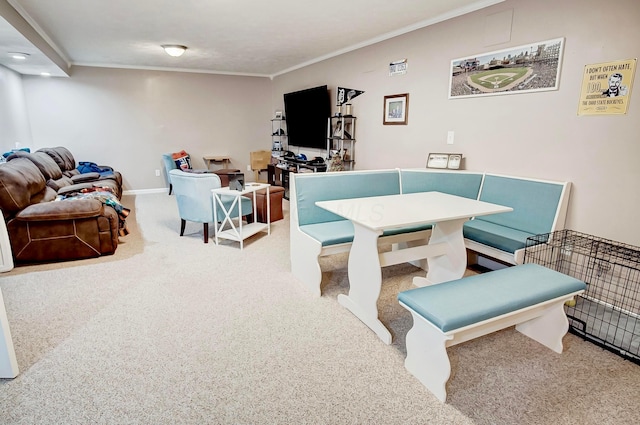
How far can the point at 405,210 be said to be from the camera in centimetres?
232

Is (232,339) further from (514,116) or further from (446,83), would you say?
(446,83)

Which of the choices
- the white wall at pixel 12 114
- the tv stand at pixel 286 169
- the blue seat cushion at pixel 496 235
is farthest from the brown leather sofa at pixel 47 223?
the blue seat cushion at pixel 496 235

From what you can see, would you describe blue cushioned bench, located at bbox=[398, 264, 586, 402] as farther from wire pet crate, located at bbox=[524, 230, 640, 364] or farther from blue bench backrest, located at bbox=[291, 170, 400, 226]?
blue bench backrest, located at bbox=[291, 170, 400, 226]

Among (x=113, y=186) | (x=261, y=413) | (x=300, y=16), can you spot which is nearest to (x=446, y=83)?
(x=300, y=16)

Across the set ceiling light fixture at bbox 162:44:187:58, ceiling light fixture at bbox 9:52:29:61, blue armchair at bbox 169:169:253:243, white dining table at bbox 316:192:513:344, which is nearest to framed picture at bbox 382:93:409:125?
white dining table at bbox 316:192:513:344

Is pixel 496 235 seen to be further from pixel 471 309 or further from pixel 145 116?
pixel 145 116

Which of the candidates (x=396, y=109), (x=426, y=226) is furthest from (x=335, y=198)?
(x=396, y=109)

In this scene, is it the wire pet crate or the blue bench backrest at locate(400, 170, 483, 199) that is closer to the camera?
the wire pet crate

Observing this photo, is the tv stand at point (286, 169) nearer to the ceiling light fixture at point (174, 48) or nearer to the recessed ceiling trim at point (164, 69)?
the recessed ceiling trim at point (164, 69)

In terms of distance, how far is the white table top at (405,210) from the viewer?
207cm

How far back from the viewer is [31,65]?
5012 mm

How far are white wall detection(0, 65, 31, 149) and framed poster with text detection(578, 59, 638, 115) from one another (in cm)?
663

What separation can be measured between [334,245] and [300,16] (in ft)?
8.04

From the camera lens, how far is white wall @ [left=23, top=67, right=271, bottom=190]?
20.3ft
